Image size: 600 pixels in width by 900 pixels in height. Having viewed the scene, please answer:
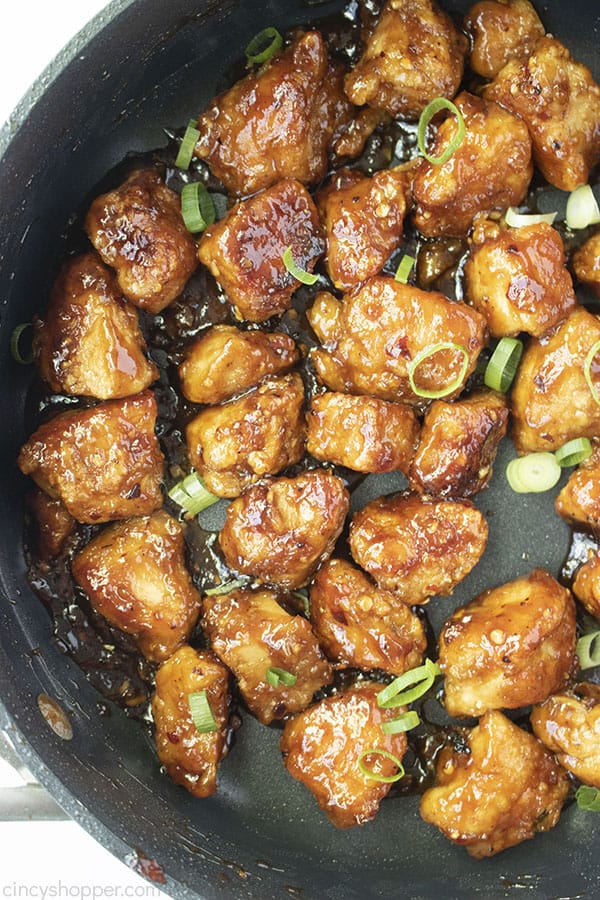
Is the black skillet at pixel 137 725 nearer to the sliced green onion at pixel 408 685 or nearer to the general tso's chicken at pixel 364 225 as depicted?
the sliced green onion at pixel 408 685

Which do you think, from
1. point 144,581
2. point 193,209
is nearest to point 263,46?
point 193,209

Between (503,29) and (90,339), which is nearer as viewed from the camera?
(90,339)

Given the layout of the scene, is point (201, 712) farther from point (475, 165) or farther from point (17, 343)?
point (475, 165)

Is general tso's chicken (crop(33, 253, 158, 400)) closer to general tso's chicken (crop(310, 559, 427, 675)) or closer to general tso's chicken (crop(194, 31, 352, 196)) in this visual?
general tso's chicken (crop(194, 31, 352, 196))

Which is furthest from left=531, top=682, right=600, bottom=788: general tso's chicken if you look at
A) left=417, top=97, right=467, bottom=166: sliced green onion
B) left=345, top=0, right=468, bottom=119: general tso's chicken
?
left=345, top=0, right=468, bottom=119: general tso's chicken

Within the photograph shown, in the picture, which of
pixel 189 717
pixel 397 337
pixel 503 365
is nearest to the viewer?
pixel 397 337

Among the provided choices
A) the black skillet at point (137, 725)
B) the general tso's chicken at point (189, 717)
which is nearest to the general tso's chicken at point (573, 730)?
the black skillet at point (137, 725)
